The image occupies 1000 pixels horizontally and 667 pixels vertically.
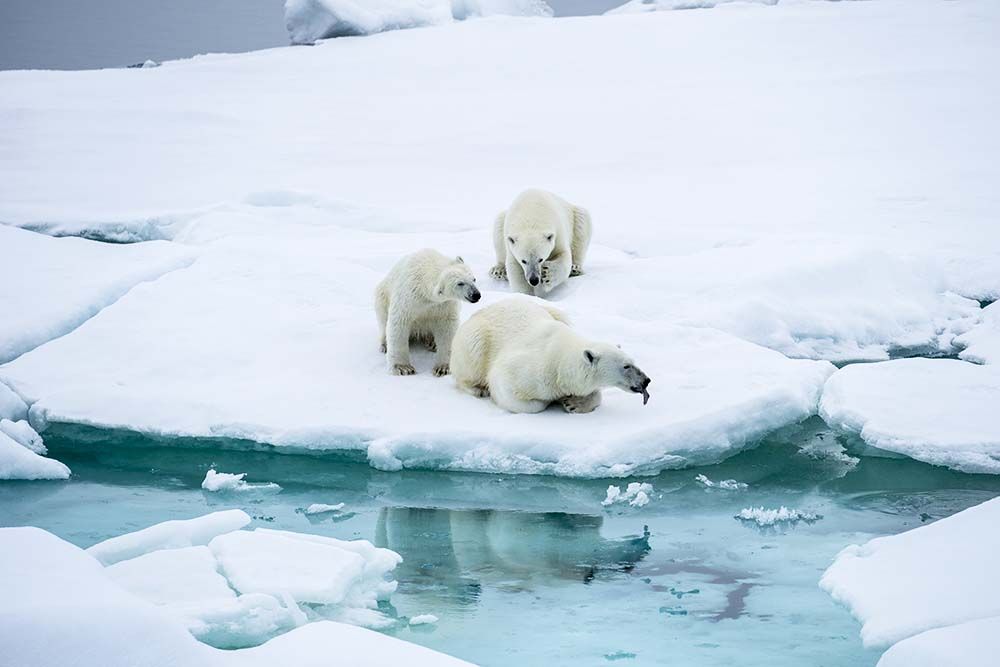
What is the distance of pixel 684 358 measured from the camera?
6324 mm

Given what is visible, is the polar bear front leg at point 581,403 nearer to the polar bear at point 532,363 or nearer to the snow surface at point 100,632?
the polar bear at point 532,363

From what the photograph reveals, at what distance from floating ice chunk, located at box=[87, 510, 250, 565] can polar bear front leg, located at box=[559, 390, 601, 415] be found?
6.37 ft

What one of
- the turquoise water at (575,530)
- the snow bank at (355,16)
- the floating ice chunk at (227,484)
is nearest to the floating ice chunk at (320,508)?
the turquoise water at (575,530)

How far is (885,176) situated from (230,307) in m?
7.81

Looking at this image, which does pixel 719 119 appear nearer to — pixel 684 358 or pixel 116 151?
pixel 116 151

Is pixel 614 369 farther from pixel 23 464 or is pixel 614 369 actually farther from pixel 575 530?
pixel 23 464

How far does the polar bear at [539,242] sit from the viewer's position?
7816 mm

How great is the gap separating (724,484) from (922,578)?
58.2 inches

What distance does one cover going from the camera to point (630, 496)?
197 inches

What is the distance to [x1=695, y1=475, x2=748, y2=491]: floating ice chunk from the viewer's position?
5.18 m

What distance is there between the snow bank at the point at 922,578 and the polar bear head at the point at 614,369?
1.48m

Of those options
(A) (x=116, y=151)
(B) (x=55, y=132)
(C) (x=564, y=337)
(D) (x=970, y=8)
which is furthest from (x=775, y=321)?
(D) (x=970, y=8)

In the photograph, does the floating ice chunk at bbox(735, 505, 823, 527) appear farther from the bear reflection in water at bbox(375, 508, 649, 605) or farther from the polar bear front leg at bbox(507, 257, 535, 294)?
the polar bear front leg at bbox(507, 257, 535, 294)

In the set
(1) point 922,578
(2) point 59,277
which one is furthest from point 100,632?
(2) point 59,277
